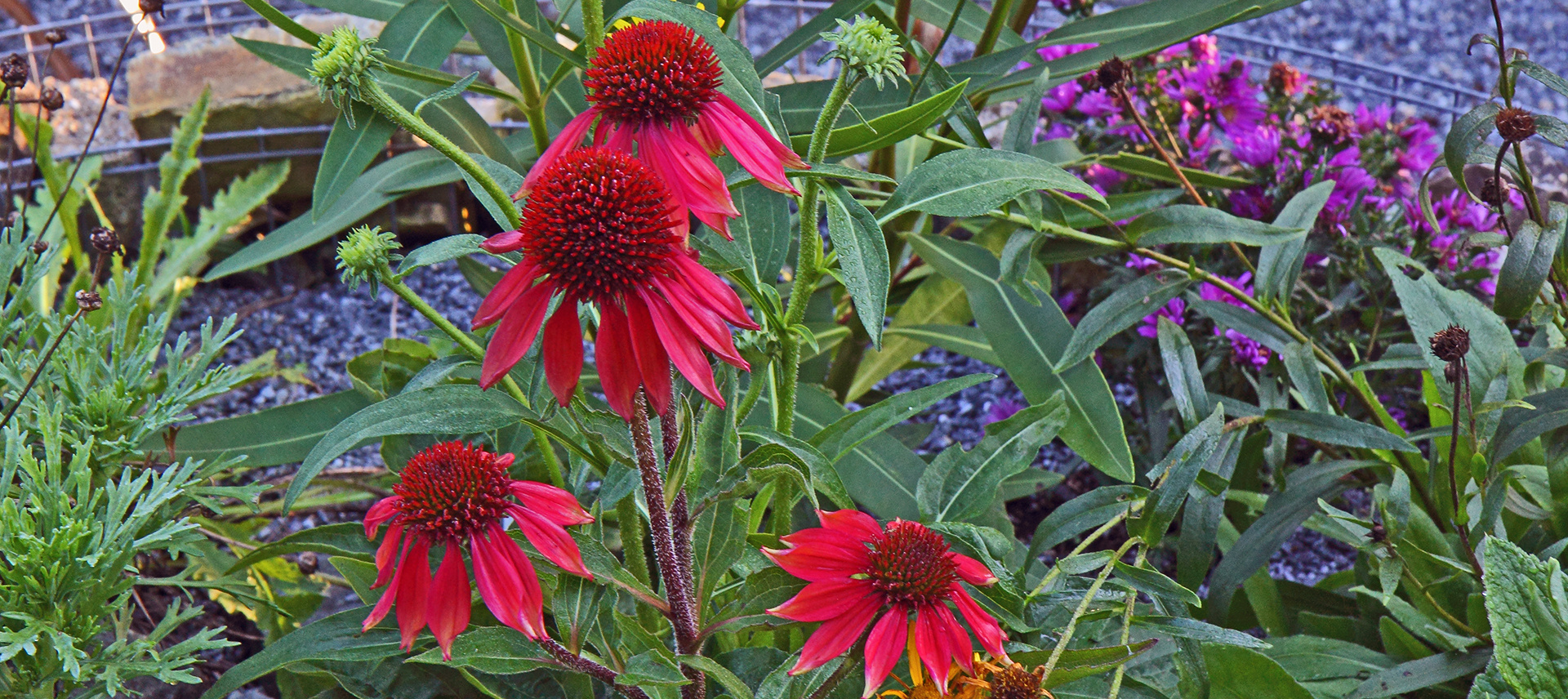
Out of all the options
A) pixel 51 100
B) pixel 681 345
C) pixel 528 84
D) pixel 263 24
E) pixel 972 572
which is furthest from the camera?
pixel 263 24

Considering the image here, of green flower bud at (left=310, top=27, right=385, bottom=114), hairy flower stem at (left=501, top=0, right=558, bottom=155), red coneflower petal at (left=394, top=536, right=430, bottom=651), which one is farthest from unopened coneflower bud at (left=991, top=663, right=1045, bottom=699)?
hairy flower stem at (left=501, top=0, right=558, bottom=155)

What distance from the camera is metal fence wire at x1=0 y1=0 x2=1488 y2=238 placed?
163cm

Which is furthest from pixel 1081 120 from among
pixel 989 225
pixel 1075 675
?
pixel 1075 675

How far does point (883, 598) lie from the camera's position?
562 millimetres

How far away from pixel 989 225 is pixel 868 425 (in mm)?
480

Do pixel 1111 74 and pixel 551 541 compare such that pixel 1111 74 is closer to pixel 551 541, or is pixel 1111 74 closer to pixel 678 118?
pixel 678 118

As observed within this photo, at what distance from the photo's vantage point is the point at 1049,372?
92cm

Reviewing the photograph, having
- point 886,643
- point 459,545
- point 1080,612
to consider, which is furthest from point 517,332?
point 1080,612

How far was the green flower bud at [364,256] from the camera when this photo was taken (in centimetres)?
56

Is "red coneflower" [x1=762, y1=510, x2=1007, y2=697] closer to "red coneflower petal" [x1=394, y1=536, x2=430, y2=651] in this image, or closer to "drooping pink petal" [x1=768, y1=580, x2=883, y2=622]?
"drooping pink petal" [x1=768, y1=580, x2=883, y2=622]

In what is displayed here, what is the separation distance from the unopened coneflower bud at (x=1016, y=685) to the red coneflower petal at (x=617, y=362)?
22 centimetres

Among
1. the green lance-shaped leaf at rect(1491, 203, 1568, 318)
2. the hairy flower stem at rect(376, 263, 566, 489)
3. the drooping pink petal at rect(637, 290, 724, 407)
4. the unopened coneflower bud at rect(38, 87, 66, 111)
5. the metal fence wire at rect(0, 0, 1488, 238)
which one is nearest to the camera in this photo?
the drooping pink petal at rect(637, 290, 724, 407)

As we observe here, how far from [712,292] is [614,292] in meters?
0.04

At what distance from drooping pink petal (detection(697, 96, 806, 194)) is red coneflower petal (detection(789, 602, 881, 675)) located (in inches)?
8.2
